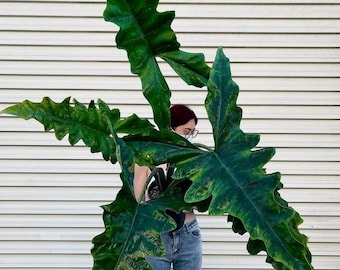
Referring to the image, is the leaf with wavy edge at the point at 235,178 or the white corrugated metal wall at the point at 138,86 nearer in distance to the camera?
the leaf with wavy edge at the point at 235,178

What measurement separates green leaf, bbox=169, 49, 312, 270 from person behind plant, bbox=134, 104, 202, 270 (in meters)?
1.12

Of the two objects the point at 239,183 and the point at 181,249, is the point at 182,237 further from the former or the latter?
the point at 239,183

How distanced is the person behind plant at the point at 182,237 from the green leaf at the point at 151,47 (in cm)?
73

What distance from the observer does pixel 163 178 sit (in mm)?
2426

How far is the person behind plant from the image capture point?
306cm

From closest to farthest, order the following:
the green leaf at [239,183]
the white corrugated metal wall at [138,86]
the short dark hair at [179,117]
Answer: the green leaf at [239,183], the short dark hair at [179,117], the white corrugated metal wall at [138,86]

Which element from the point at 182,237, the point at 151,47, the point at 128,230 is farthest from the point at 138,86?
the point at 128,230

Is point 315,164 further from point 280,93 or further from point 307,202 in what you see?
point 280,93

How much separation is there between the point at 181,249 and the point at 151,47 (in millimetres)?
1321

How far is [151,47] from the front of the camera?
2.23 m

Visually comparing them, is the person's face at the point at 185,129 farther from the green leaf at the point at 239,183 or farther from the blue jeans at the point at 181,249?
the green leaf at the point at 239,183

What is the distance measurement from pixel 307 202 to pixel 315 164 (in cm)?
28

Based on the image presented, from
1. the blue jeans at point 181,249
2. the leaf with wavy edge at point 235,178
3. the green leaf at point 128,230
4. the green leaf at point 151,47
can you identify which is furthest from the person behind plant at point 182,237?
the green leaf at point 128,230

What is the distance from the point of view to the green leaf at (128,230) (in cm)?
176
